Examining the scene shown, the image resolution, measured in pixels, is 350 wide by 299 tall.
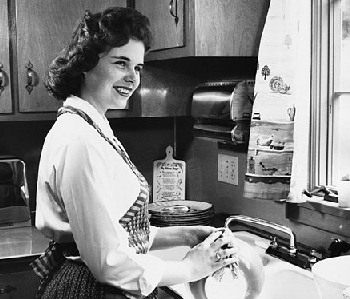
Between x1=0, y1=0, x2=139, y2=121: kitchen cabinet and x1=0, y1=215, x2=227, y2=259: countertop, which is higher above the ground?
x1=0, y1=0, x2=139, y2=121: kitchen cabinet

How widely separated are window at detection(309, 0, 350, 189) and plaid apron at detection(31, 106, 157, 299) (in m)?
0.80

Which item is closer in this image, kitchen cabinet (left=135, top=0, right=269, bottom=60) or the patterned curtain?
the patterned curtain

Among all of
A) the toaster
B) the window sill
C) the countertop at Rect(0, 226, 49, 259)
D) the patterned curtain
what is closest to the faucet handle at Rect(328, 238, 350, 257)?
the window sill

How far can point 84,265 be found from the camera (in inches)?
60.1

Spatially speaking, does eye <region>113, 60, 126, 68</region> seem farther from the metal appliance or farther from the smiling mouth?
the metal appliance

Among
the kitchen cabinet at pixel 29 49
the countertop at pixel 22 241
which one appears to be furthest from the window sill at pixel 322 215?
the kitchen cabinet at pixel 29 49

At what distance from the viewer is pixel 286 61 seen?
1977 millimetres

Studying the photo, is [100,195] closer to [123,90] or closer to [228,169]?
[123,90]

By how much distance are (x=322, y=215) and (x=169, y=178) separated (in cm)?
116

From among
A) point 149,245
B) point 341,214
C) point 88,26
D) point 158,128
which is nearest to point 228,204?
point 158,128

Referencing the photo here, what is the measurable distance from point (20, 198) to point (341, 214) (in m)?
1.46

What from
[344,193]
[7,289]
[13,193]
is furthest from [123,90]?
[13,193]

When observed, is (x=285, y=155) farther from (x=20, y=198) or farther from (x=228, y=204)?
(x=20, y=198)

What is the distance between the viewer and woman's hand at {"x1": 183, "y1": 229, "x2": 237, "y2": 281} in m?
1.42
